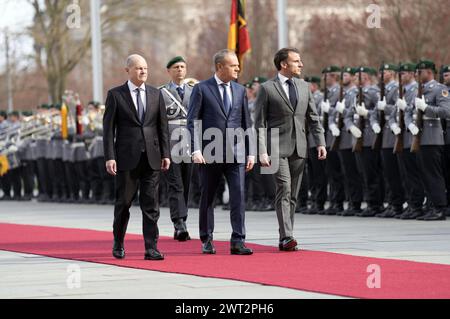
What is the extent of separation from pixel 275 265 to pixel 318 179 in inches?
334

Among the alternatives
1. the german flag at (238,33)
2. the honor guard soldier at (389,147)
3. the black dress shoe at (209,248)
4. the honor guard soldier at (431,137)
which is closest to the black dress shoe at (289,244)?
the black dress shoe at (209,248)

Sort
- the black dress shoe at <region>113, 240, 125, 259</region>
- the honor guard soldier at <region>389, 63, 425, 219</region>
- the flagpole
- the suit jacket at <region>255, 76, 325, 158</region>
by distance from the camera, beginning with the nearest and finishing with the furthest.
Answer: the black dress shoe at <region>113, 240, 125, 259</region>
the suit jacket at <region>255, 76, 325, 158</region>
the honor guard soldier at <region>389, 63, 425, 219</region>
the flagpole

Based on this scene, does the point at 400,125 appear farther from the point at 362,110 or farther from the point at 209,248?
the point at 209,248

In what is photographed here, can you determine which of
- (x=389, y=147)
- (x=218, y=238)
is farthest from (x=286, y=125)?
(x=389, y=147)

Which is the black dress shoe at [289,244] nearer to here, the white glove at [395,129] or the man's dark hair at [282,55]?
the man's dark hair at [282,55]

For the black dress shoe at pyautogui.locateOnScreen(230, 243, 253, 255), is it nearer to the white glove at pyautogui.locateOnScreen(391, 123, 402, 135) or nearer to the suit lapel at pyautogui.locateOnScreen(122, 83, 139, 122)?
the suit lapel at pyautogui.locateOnScreen(122, 83, 139, 122)

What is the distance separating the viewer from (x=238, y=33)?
22.9 meters

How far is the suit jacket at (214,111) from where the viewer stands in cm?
1342

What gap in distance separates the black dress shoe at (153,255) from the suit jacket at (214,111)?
3.63 feet

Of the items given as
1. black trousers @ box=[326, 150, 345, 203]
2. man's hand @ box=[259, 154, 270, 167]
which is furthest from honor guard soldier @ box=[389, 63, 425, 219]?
man's hand @ box=[259, 154, 270, 167]

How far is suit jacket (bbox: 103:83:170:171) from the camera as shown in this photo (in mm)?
13141

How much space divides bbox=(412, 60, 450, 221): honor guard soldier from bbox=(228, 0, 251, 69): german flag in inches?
220

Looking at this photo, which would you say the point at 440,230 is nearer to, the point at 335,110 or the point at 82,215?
the point at 335,110
